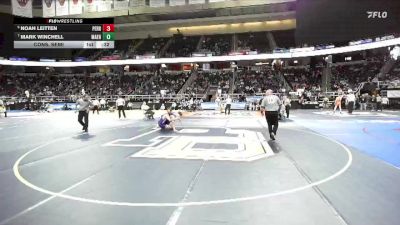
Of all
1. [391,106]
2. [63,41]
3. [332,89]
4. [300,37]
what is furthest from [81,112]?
[332,89]

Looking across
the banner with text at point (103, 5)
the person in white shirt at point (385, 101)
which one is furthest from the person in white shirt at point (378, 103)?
the banner with text at point (103, 5)

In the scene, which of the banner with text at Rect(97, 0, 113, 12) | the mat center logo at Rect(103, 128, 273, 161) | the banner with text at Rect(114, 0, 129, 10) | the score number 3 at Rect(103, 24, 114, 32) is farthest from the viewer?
the banner with text at Rect(114, 0, 129, 10)

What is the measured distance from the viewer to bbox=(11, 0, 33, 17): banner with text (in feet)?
125

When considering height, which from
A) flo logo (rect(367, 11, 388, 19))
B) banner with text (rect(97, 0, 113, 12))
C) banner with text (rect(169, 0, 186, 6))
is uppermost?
banner with text (rect(169, 0, 186, 6))

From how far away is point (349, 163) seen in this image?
8531 millimetres

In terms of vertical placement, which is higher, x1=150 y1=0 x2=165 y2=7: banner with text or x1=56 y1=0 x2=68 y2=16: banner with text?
x1=150 y1=0 x2=165 y2=7: banner with text

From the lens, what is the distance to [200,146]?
11273 mm

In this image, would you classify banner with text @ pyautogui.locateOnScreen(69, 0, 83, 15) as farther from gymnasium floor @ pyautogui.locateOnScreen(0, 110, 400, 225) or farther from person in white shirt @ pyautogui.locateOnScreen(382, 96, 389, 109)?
gymnasium floor @ pyautogui.locateOnScreen(0, 110, 400, 225)

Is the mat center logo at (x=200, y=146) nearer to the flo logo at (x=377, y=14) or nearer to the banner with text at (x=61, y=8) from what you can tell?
the flo logo at (x=377, y=14)

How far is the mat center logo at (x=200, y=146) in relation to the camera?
9.63 metres

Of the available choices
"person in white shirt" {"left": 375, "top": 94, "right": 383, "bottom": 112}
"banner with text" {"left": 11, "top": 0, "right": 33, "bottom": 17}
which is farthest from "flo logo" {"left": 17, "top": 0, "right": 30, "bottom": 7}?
"person in white shirt" {"left": 375, "top": 94, "right": 383, "bottom": 112}

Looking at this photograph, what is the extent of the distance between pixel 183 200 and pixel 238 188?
3.80ft
